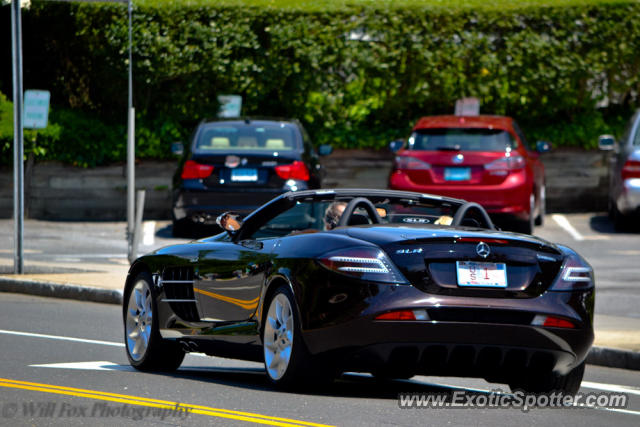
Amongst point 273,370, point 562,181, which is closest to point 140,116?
point 562,181

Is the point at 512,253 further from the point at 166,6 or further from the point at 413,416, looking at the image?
the point at 166,6

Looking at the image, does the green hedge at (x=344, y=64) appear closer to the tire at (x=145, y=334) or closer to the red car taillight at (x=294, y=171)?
the red car taillight at (x=294, y=171)

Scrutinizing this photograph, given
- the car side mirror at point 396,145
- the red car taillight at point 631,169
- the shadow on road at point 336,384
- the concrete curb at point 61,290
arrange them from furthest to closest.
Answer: the car side mirror at point 396,145 → the red car taillight at point 631,169 → the concrete curb at point 61,290 → the shadow on road at point 336,384

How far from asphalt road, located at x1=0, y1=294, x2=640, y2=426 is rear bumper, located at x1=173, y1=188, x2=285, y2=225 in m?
7.96

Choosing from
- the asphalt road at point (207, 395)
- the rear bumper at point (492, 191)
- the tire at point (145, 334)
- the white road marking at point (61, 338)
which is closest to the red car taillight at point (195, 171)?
the rear bumper at point (492, 191)

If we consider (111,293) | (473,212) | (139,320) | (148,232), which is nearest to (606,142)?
(148,232)

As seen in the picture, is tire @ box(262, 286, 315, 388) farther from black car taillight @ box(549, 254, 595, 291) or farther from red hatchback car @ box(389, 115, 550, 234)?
red hatchback car @ box(389, 115, 550, 234)

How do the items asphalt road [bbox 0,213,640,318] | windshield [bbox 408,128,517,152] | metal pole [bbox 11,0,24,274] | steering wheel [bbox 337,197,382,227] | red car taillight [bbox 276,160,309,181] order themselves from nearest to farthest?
1. steering wheel [bbox 337,197,382,227]
2. asphalt road [bbox 0,213,640,318]
3. metal pole [bbox 11,0,24,274]
4. red car taillight [bbox 276,160,309,181]
5. windshield [bbox 408,128,517,152]

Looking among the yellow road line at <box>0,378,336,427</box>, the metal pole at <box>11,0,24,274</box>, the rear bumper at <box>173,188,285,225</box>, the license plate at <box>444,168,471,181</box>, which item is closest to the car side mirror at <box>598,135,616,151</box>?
the license plate at <box>444,168,471,181</box>

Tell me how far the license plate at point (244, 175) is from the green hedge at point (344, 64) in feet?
15.9

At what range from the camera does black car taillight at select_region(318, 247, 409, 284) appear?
8.14 meters

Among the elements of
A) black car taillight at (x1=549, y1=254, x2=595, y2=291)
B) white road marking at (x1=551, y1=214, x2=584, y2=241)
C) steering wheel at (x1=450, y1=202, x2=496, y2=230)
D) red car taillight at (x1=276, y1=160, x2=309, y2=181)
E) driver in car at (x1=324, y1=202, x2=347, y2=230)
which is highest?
steering wheel at (x1=450, y1=202, x2=496, y2=230)

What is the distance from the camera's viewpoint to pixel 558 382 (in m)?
8.81

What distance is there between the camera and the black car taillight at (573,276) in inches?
331
